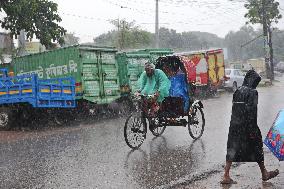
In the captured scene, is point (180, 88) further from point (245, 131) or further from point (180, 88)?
point (245, 131)

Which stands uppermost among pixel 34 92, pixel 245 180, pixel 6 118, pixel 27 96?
pixel 34 92

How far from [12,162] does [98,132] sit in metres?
4.34

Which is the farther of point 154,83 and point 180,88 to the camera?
point 180,88

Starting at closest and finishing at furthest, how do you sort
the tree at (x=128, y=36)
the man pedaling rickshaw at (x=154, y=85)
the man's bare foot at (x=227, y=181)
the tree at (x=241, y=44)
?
the man's bare foot at (x=227, y=181) → the man pedaling rickshaw at (x=154, y=85) → the tree at (x=128, y=36) → the tree at (x=241, y=44)

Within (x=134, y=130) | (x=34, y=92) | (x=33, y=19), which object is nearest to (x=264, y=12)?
(x=33, y=19)

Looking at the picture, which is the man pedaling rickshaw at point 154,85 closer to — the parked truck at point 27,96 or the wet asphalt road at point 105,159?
the wet asphalt road at point 105,159

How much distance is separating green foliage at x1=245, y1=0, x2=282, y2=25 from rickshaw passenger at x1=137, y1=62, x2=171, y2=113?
38261 mm

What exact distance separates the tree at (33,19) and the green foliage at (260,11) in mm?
30991

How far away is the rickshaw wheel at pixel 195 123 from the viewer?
10.5 m

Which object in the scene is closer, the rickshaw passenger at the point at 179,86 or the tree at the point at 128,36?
the rickshaw passenger at the point at 179,86

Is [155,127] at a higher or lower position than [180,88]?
lower

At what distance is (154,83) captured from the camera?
9766 millimetres

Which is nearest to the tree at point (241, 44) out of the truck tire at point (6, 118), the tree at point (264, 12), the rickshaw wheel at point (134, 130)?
the tree at point (264, 12)

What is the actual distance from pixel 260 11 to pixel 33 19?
32.4 meters
